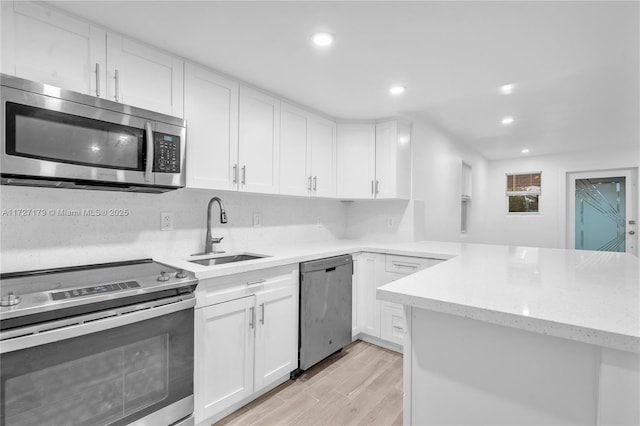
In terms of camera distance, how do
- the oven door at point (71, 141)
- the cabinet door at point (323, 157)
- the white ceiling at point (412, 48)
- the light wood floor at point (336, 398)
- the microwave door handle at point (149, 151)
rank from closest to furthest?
1. the oven door at point (71, 141)
2. the white ceiling at point (412, 48)
3. the microwave door handle at point (149, 151)
4. the light wood floor at point (336, 398)
5. the cabinet door at point (323, 157)

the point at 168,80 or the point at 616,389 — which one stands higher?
the point at 168,80

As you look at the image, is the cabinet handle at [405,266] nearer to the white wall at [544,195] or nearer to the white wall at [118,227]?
the white wall at [118,227]

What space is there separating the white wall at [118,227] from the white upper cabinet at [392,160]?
1090 mm

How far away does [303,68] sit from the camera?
2.14 meters

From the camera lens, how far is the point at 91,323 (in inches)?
49.2

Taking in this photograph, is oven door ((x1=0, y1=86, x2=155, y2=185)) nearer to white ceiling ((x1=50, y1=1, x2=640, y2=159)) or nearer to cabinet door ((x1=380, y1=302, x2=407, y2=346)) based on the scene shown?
white ceiling ((x1=50, y1=1, x2=640, y2=159))

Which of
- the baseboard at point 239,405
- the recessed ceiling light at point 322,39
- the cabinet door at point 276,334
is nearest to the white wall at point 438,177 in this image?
the recessed ceiling light at point 322,39

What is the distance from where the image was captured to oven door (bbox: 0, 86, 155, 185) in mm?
1287

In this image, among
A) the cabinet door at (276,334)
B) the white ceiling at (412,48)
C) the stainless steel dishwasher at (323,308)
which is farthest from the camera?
the stainless steel dishwasher at (323,308)

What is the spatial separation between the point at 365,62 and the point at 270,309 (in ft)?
5.78

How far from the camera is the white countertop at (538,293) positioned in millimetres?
811

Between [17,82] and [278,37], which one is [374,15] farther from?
[17,82]

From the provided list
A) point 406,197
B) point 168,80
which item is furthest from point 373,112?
point 168,80

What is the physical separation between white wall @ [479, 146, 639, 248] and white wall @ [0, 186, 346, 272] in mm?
4976
